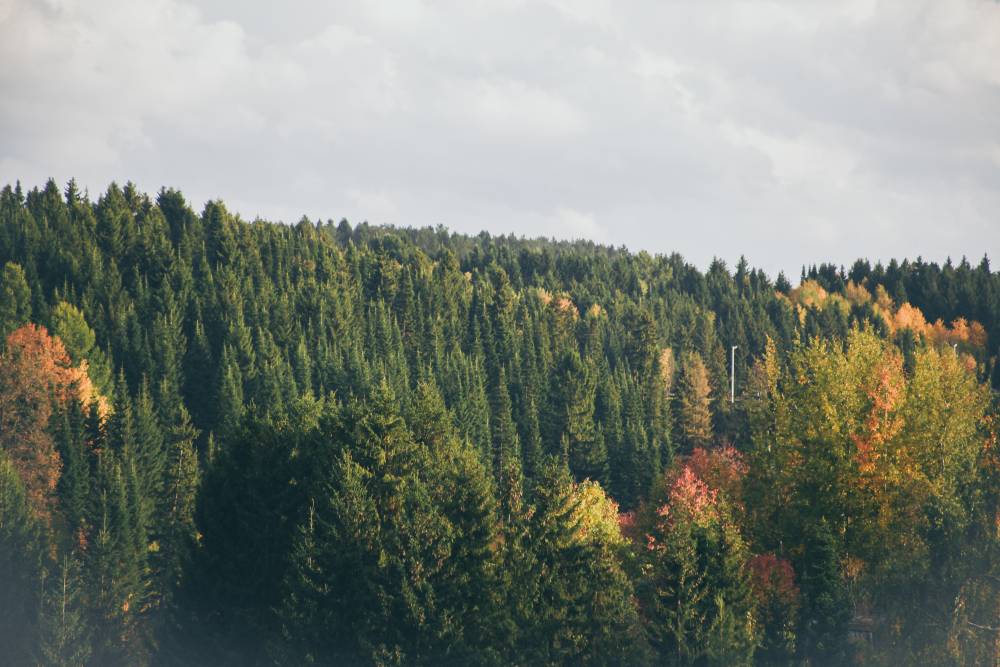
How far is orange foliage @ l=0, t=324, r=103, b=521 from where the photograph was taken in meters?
95.4

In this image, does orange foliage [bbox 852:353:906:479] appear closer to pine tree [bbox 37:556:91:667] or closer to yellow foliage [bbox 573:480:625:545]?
yellow foliage [bbox 573:480:625:545]

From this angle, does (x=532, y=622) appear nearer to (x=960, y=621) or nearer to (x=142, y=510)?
(x=960, y=621)

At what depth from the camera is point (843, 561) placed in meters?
67.9

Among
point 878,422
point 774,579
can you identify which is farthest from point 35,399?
point 878,422

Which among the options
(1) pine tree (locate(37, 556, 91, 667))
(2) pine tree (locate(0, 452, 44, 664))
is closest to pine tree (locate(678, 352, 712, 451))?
(1) pine tree (locate(37, 556, 91, 667))

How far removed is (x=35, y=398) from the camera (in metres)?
104

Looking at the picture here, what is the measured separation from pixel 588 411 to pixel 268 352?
149 ft

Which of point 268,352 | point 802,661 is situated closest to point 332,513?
point 802,661

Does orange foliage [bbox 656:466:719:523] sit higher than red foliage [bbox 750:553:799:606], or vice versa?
orange foliage [bbox 656:466:719:523]

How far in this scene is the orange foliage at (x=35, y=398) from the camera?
313 feet

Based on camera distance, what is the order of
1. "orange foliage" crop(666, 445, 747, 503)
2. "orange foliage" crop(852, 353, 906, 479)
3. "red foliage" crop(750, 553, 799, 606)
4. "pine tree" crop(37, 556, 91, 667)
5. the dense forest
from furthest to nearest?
"orange foliage" crop(666, 445, 747, 503)
"pine tree" crop(37, 556, 91, 667)
"orange foliage" crop(852, 353, 906, 479)
"red foliage" crop(750, 553, 799, 606)
the dense forest

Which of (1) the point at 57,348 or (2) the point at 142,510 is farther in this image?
(1) the point at 57,348

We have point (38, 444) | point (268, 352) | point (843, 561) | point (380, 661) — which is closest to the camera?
point (380, 661)

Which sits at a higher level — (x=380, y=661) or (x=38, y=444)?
(x=38, y=444)
